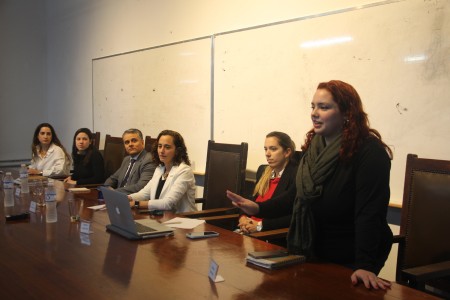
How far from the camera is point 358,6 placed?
8.60 ft

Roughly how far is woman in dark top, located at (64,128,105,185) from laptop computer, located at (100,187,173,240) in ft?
7.41

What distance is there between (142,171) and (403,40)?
2.06 metres

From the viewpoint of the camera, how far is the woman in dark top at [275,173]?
2.50 metres

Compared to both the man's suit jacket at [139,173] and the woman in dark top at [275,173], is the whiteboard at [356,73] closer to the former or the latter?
the woman in dark top at [275,173]

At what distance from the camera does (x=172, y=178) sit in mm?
2848

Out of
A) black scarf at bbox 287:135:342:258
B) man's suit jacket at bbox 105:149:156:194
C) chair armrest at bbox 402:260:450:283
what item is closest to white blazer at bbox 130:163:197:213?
man's suit jacket at bbox 105:149:156:194

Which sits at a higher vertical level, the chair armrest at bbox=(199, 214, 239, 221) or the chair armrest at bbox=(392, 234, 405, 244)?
the chair armrest at bbox=(392, 234, 405, 244)

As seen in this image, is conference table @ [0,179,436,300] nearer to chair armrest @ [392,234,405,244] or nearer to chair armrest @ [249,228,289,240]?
chair armrest @ [249,228,289,240]

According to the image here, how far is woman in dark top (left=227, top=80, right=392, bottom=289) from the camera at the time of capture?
1606mm

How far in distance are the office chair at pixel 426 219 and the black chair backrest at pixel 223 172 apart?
1.08m

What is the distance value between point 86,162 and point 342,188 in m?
3.16

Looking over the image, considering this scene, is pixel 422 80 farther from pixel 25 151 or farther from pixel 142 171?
pixel 25 151

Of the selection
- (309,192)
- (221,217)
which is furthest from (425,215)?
Answer: (221,217)

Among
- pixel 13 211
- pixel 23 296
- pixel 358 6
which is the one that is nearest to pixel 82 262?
pixel 23 296
